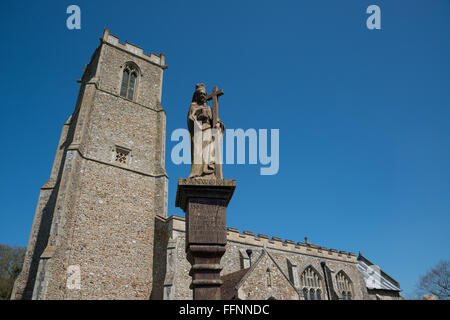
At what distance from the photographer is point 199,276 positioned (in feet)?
12.3

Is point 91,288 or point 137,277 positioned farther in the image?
point 137,277

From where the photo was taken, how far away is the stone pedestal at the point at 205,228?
370 centimetres

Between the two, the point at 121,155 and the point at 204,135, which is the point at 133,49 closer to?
the point at 121,155

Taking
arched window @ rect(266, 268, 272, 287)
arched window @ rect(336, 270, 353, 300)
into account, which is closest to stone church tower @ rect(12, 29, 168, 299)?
arched window @ rect(266, 268, 272, 287)

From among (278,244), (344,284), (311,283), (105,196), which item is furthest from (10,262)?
(344,284)

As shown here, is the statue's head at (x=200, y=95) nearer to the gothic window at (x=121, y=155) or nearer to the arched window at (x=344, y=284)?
the gothic window at (x=121, y=155)

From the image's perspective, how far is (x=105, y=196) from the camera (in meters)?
14.7

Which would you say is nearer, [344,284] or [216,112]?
[216,112]

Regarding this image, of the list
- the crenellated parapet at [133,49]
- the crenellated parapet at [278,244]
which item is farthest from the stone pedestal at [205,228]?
the crenellated parapet at [133,49]

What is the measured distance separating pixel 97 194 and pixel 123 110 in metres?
5.58

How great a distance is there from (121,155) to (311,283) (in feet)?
52.0

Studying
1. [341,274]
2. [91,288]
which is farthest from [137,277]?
[341,274]
